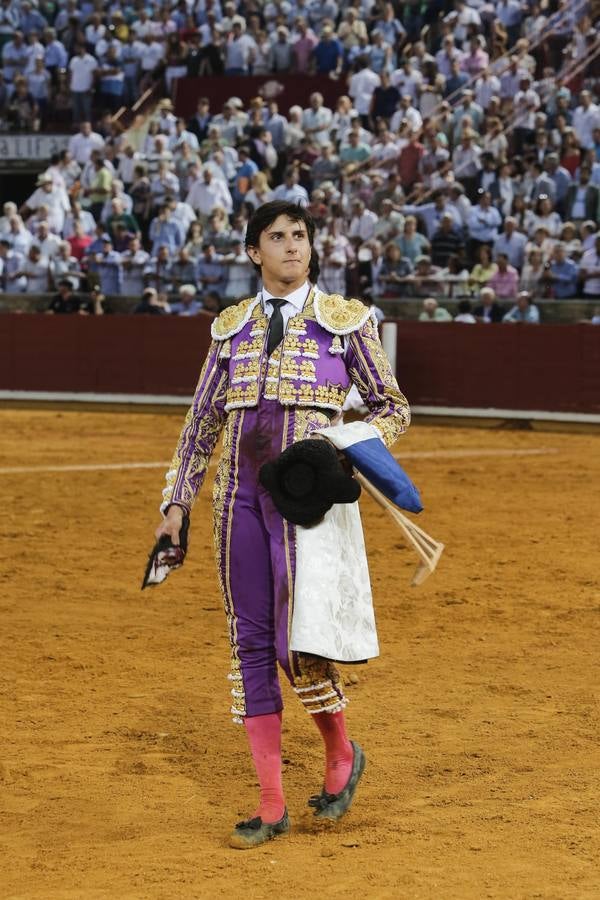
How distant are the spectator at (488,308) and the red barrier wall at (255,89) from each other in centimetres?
516

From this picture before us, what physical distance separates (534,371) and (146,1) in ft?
Result: 33.4

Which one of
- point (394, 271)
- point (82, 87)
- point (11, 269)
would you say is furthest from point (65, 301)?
point (82, 87)

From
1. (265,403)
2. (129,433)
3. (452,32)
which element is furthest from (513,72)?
(265,403)

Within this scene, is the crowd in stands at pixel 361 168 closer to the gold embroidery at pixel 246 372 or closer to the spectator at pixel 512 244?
the spectator at pixel 512 244

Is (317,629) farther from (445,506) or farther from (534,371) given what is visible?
(534,371)

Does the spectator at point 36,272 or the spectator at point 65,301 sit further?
the spectator at point 36,272

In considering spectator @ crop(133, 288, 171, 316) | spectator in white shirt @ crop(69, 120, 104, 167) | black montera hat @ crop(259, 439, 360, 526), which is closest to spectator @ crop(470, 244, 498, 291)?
spectator @ crop(133, 288, 171, 316)

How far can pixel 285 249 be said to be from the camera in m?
3.94

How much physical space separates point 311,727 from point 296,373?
1624 millimetres

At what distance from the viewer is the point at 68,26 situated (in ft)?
73.4

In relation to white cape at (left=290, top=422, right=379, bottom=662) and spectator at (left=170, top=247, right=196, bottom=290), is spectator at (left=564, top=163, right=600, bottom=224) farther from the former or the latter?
white cape at (left=290, top=422, right=379, bottom=662)

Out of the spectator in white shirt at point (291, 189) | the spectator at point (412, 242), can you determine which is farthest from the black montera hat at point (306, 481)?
the spectator in white shirt at point (291, 189)

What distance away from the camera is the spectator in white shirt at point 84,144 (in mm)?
19891

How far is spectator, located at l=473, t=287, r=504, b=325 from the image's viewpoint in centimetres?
1520
